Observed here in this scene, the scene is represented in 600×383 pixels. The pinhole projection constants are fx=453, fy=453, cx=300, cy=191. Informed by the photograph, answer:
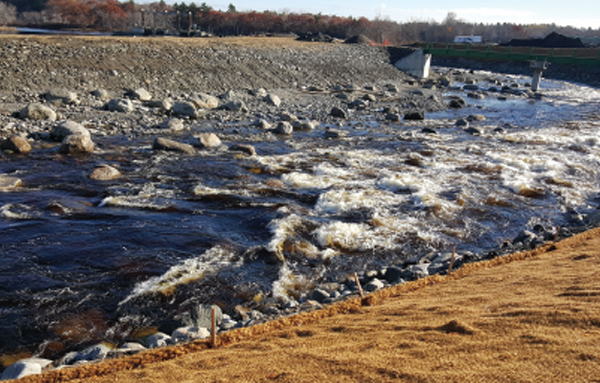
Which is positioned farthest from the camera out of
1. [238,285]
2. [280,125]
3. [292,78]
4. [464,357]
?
[292,78]

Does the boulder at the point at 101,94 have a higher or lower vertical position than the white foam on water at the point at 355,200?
higher

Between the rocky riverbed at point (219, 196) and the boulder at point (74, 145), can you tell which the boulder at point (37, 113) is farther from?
the boulder at point (74, 145)

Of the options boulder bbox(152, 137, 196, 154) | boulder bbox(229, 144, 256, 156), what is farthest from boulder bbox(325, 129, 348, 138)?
boulder bbox(152, 137, 196, 154)

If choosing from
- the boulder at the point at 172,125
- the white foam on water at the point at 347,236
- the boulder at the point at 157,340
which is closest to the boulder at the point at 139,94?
the boulder at the point at 172,125

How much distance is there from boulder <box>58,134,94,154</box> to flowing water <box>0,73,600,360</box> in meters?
0.43

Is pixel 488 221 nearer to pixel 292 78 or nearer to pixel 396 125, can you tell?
pixel 396 125

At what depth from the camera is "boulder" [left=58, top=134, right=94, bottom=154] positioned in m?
13.0

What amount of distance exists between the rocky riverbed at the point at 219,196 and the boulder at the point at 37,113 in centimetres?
7

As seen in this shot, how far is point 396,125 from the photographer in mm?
20969

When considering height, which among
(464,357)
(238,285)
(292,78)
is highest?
(292,78)

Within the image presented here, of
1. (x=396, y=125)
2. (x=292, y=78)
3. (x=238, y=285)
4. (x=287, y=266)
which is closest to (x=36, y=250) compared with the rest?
(x=238, y=285)

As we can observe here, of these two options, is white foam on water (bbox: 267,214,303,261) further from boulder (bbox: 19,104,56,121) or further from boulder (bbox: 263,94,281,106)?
boulder (bbox: 263,94,281,106)

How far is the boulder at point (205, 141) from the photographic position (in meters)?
14.9

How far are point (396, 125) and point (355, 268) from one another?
47.0 ft
